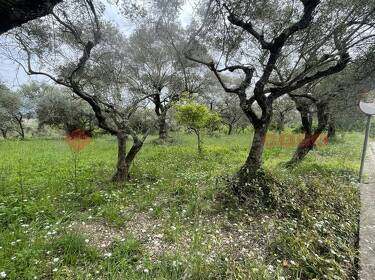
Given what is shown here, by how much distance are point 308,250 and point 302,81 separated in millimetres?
3504

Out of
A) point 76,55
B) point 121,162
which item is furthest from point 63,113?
point 121,162

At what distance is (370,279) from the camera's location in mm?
2641

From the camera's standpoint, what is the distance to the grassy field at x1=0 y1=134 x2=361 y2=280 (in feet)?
8.61

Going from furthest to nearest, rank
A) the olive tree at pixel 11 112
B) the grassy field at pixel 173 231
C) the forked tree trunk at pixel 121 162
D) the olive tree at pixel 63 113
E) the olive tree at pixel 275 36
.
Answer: the olive tree at pixel 63 113
the olive tree at pixel 11 112
the forked tree trunk at pixel 121 162
the olive tree at pixel 275 36
the grassy field at pixel 173 231

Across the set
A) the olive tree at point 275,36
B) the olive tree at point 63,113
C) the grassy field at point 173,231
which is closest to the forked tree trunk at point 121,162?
the grassy field at point 173,231

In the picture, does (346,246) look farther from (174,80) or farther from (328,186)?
(174,80)

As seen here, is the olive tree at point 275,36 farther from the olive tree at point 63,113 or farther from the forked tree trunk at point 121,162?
the olive tree at point 63,113

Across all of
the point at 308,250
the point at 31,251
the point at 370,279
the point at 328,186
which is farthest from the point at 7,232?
the point at 328,186

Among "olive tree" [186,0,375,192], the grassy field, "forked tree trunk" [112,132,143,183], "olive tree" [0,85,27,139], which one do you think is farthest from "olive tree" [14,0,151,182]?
"olive tree" [0,85,27,139]

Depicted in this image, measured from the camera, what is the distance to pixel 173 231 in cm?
345

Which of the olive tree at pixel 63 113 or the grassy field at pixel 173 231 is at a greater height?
the olive tree at pixel 63 113

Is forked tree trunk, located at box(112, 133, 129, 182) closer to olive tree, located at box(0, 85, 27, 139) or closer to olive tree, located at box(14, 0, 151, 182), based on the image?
olive tree, located at box(14, 0, 151, 182)

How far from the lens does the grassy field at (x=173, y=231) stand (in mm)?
2625

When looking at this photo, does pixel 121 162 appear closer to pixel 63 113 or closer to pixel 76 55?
pixel 76 55
